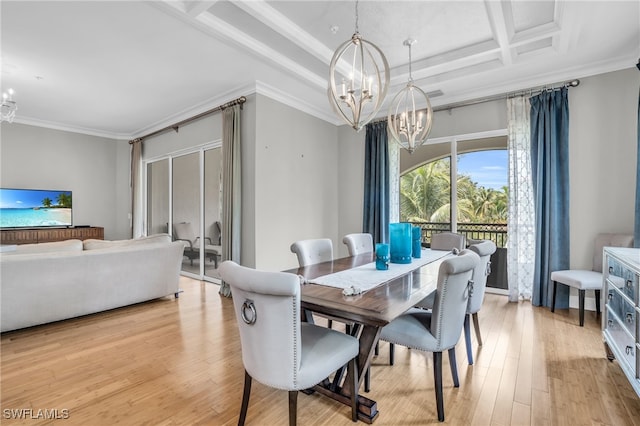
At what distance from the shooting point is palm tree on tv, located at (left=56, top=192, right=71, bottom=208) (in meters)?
5.94

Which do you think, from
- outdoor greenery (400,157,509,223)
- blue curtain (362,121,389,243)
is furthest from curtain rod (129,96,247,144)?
outdoor greenery (400,157,509,223)

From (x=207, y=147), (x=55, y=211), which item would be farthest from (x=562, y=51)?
(x=55, y=211)

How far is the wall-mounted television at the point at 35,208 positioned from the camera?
17.6 ft

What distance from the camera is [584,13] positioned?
2.66 metres

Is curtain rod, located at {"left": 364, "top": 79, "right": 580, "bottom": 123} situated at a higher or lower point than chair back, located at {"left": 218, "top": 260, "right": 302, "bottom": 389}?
higher

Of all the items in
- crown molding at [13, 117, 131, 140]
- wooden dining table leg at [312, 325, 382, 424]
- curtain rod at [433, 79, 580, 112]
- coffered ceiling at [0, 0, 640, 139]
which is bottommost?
wooden dining table leg at [312, 325, 382, 424]

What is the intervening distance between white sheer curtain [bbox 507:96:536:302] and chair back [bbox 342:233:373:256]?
77.8 inches

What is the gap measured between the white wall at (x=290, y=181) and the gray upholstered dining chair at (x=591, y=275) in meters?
3.29

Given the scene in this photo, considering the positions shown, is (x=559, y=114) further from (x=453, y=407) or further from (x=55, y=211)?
(x=55, y=211)

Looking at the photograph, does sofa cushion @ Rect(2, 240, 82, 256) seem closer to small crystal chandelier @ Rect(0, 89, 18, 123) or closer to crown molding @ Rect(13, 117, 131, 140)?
small crystal chandelier @ Rect(0, 89, 18, 123)

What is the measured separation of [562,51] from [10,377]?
565 centimetres

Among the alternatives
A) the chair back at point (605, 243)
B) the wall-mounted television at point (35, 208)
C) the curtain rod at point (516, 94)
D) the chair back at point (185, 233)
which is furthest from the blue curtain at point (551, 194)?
the wall-mounted television at point (35, 208)

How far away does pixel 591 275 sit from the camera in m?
3.31

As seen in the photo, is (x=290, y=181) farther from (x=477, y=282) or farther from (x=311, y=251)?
(x=477, y=282)
